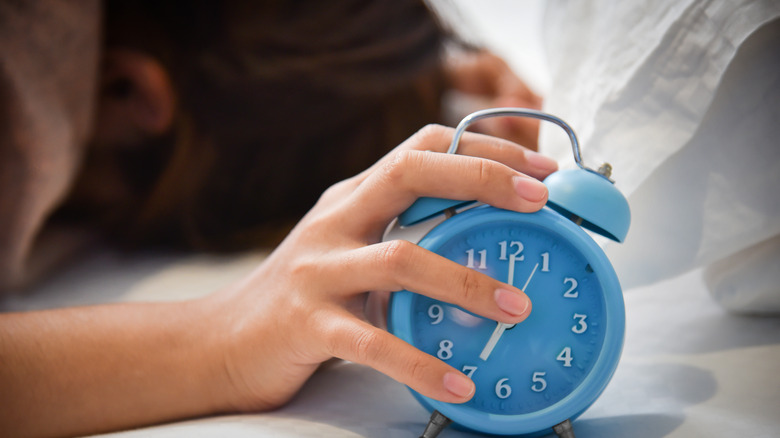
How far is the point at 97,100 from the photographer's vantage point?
4.61ft

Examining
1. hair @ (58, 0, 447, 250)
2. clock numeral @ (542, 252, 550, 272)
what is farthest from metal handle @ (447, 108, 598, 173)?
hair @ (58, 0, 447, 250)

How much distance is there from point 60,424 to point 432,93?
4.71 feet

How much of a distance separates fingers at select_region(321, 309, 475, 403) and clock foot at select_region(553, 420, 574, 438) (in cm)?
9

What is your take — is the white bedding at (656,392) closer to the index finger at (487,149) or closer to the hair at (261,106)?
the index finger at (487,149)

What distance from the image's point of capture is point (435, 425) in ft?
1.69

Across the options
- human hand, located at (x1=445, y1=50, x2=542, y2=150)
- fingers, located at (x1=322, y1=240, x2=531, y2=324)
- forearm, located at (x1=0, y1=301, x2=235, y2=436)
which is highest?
human hand, located at (x1=445, y1=50, x2=542, y2=150)

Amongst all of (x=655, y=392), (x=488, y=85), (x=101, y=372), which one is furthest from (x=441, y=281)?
(x=488, y=85)

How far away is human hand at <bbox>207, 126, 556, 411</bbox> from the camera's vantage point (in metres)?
0.50

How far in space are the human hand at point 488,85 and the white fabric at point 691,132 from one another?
3.12 ft

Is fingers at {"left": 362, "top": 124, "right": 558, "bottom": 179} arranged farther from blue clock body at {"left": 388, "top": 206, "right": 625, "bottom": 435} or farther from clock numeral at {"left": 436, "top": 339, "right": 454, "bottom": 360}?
clock numeral at {"left": 436, "top": 339, "right": 454, "bottom": 360}

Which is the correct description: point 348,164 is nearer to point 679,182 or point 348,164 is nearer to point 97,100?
point 97,100

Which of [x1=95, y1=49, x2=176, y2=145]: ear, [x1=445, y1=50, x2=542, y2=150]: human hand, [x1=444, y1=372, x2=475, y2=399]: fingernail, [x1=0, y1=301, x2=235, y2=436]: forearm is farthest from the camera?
[x1=445, y1=50, x2=542, y2=150]: human hand

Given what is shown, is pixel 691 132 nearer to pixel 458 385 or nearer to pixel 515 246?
pixel 515 246

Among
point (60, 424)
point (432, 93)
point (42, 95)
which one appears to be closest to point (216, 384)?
point (60, 424)
